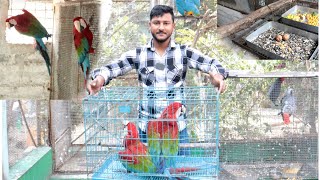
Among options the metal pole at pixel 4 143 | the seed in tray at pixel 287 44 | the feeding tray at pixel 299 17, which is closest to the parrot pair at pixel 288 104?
the seed in tray at pixel 287 44

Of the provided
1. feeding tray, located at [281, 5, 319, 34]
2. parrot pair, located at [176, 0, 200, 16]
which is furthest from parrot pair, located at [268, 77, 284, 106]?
parrot pair, located at [176, 0, 200, 16]

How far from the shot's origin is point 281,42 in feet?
8.86

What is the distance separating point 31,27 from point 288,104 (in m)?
1.63

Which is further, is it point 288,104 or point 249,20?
point 288,104

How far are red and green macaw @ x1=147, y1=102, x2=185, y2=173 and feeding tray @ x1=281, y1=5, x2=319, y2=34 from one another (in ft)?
4.58

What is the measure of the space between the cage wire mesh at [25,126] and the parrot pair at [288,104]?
4.87 ft

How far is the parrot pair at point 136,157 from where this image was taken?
1520 mm

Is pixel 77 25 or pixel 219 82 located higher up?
pixel 77 25

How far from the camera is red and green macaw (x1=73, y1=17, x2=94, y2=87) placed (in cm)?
284

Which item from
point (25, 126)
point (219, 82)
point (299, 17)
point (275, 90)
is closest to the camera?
point (219, 82)

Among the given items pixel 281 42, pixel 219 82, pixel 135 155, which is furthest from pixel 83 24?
pixel 135 155

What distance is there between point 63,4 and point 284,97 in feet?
4.80

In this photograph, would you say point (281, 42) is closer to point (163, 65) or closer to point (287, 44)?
point (287, 44)

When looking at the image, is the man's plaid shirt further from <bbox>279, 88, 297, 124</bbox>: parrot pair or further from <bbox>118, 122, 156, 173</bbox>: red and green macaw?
<bbox>279, 88, 297, 124</bbox>: parrot pair
